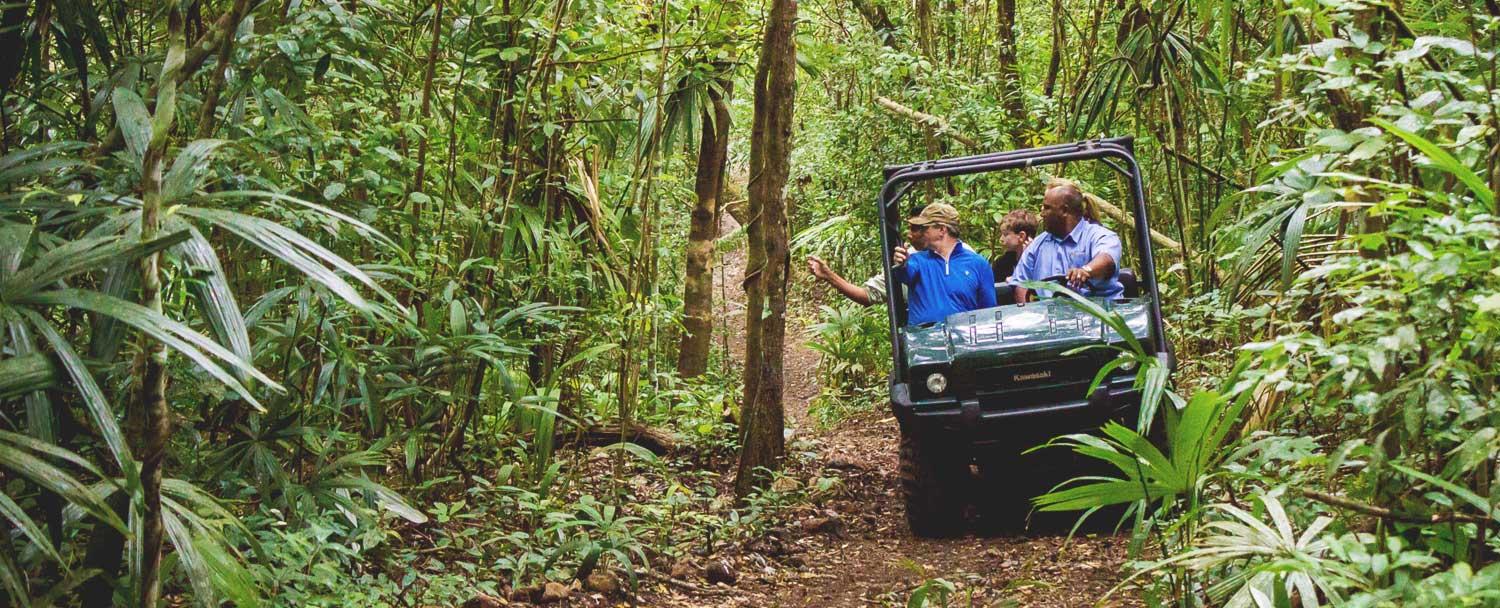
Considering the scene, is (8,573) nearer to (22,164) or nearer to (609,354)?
(22,164)

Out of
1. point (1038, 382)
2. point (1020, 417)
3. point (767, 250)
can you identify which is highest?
point (767, 250)

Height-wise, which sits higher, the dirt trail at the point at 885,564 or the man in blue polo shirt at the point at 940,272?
the man in blue polo shirt at the point at 940,272

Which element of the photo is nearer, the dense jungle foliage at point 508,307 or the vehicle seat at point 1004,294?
the dense jungle foliage at point 508,307

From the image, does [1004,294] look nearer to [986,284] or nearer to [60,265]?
[986,284]

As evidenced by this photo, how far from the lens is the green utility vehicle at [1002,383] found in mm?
5688

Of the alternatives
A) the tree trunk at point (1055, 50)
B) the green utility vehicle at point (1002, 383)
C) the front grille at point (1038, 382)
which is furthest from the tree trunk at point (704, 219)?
the front grille at point (1038, 382)

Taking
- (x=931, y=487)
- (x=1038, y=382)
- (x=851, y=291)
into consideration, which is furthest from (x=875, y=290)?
(x=1038, y=382)

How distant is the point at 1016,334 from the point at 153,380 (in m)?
4.25

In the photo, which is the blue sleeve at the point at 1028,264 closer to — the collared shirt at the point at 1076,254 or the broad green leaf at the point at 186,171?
the collared shirt at the point at 1076,254

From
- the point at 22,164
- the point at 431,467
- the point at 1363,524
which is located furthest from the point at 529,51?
the point at 1363,524

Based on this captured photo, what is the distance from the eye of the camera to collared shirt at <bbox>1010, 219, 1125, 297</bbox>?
6391 millimetres

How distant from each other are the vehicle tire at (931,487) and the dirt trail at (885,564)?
0.11 metres

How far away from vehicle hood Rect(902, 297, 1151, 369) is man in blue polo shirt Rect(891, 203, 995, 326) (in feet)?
1.31

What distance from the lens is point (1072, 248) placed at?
6617mm
